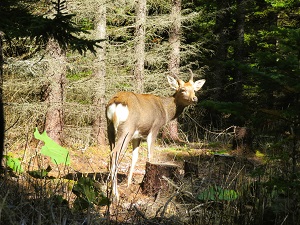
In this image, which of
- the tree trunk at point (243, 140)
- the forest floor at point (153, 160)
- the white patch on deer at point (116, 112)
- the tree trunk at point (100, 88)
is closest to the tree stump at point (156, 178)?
the forest floor at point (153, 160)

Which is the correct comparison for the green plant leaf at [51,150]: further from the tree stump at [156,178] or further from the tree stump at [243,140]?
the tree stump at [243,140]

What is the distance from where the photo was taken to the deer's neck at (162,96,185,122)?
965 cm

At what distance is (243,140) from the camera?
11.2 meters

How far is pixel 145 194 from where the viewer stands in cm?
666

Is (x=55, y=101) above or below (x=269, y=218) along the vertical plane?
above

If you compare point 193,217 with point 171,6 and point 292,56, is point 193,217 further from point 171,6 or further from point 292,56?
point 171,6

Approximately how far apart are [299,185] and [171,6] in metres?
13.4

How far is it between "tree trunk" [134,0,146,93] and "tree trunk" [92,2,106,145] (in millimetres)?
1371

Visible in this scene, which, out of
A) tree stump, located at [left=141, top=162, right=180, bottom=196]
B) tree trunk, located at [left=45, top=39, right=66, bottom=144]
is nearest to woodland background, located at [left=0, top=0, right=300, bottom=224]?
tree trunk, located at [left=45, top=39, right=66, bottom=144]

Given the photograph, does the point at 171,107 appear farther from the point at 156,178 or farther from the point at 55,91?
the point at 156,178

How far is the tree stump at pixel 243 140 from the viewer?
11073 mm

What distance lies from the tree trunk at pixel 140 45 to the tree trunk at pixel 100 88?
1.37 metres

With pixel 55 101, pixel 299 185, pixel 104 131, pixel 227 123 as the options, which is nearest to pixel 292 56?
pixel 299 185

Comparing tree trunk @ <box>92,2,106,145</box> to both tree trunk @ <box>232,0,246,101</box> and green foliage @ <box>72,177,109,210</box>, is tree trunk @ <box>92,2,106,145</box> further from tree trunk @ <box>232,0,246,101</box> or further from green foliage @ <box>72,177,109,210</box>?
green foliage @ <box>72,177,109,210</box>
